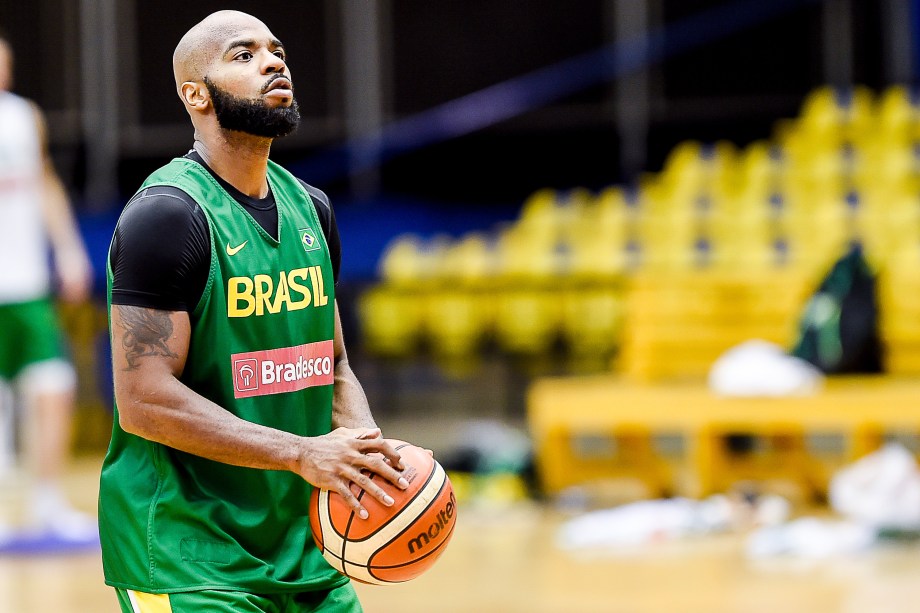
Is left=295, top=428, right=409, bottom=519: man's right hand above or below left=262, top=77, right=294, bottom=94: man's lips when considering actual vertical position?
below

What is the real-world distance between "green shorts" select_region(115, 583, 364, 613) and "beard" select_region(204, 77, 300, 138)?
0.71m

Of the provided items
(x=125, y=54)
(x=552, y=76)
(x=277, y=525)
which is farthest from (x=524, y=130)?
(x=277, y=525)

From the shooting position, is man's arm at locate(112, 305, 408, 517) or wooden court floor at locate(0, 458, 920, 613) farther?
wooden court floor at locate(0, 458, 920, 613)

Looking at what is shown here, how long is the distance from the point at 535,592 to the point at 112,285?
288 centimetres

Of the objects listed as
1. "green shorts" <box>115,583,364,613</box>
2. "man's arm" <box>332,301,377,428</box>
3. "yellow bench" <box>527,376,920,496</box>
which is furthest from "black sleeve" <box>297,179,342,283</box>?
"yellow bench" <box>527,376,920,496</box>

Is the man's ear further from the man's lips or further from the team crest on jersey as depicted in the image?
the team crest on jersey

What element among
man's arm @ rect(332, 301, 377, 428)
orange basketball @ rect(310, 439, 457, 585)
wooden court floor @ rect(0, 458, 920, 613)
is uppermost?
man's arm @ rect(332, 301, 377, 428)

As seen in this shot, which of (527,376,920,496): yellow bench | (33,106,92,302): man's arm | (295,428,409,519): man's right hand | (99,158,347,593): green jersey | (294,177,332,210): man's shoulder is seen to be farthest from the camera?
(527,376,920,496): yellow bench

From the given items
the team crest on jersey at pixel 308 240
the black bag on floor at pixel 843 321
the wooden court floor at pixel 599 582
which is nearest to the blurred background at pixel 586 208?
the black bag on floor at pixel 843 321

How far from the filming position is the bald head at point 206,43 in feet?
7.73

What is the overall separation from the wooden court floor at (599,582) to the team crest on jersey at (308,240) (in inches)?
92.4

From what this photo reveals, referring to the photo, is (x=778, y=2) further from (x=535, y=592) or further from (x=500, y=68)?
(x=535, y=592)

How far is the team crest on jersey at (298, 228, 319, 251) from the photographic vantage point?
8.08ft

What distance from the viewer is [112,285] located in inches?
90.2
